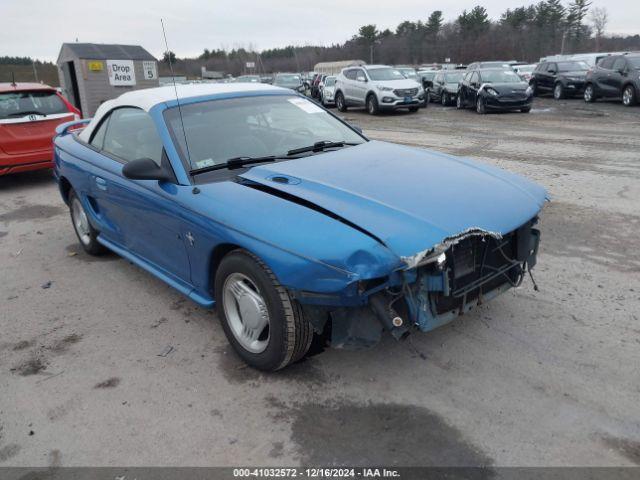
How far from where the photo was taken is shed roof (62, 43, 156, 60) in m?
17.9

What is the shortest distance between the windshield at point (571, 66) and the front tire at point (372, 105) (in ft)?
→ 28.5

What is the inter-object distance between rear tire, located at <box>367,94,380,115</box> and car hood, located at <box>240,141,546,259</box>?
1576 centimetres

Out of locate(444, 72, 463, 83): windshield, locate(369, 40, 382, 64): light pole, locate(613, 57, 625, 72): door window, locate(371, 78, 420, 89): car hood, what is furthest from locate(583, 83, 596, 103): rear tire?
locate(369, 40, 382, 64): light pole

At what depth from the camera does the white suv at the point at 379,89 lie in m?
18.6

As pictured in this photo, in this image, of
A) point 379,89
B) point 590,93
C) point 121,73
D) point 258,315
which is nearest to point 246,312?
point 258,315

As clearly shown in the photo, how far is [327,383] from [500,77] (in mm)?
17091

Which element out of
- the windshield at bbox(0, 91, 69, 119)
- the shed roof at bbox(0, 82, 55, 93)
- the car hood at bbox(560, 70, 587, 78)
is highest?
the shed roof at bbox(0, 82, 55, 93)

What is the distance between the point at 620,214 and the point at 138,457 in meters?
5.56

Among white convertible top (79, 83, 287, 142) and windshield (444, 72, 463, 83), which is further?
windshield (444, 72, 463, 83)

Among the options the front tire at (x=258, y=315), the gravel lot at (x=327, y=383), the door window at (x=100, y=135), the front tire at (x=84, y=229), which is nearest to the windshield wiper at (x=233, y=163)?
the front tire at (x=258, y=315)

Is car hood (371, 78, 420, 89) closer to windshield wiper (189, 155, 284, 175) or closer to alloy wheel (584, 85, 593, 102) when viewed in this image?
alloy wheel (584, 85, 593, 102)

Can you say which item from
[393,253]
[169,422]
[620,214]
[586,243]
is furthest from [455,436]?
[620,214]

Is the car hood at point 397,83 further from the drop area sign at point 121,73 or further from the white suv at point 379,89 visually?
the drop area sign at point 121,73

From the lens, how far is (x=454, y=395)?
289 centimetres
